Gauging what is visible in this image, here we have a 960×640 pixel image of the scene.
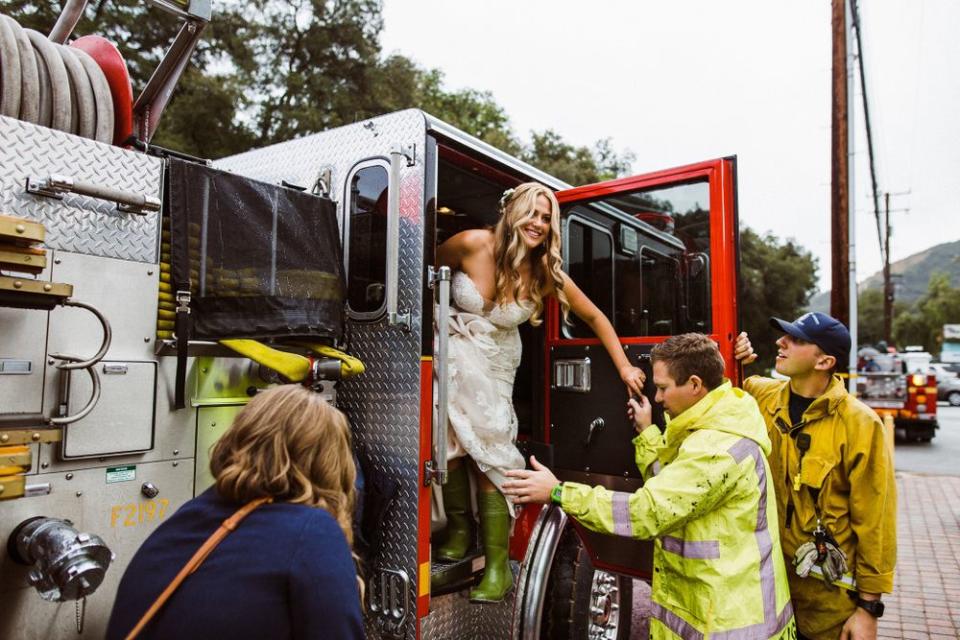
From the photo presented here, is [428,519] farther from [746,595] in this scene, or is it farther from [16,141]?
[16,141]

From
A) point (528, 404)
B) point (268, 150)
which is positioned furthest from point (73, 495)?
point (528, 404)

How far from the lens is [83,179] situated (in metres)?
2.25

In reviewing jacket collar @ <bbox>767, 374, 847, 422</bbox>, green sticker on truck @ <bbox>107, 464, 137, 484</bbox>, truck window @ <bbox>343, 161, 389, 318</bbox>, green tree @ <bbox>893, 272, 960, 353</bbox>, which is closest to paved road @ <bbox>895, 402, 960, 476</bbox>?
jacket collar @ <bbox>767, 374, 847, 422</bbox>

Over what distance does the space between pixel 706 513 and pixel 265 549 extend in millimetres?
1465

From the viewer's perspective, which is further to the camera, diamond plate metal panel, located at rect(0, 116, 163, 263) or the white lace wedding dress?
the white lace wedding dress

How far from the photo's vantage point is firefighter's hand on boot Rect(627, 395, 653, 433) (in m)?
3.25

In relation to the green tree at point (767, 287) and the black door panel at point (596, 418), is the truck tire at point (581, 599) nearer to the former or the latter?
the black door panel at point (596, 418)

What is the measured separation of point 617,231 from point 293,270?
5.98 ft

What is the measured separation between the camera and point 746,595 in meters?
2.20

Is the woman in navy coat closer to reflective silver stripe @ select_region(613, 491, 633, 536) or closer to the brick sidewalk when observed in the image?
reflective silver stripe @ select_region(613, 491, 633, 536)

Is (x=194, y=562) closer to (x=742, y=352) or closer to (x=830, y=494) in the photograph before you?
(x=830, y=494)

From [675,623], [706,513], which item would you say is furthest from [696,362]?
[675,623]

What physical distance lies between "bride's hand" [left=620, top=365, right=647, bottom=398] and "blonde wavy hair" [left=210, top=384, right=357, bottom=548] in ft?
6.57

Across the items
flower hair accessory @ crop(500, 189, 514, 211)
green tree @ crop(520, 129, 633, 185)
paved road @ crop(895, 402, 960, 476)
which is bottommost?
paved road @ crop(895, 402, 960, 476)
